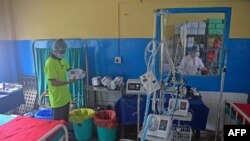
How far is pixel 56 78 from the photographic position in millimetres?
2822

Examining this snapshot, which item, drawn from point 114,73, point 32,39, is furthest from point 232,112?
point 32,39

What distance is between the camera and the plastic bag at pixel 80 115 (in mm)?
3291

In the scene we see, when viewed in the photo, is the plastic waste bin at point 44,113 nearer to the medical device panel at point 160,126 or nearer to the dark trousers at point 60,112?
the dark trousers at point 60,112

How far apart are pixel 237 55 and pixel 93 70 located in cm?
239

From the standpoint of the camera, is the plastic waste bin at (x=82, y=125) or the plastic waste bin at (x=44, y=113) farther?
the plastic waste bin at (x=44, y=113)

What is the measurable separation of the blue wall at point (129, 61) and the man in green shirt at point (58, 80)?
955 mm

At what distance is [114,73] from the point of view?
386cm

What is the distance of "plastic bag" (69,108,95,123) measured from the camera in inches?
130

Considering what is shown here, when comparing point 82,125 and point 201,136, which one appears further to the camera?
point 201,136

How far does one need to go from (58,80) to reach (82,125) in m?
0.86

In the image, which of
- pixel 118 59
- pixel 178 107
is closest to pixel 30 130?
pixel 178 107

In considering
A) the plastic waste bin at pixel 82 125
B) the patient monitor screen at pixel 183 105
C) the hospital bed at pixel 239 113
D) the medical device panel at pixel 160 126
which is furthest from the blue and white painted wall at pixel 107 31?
the medical device panel at pixel 160 126

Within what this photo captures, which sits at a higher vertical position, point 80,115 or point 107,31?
point 107,31

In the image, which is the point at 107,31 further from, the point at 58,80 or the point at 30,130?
the point at 30,130
